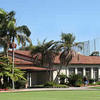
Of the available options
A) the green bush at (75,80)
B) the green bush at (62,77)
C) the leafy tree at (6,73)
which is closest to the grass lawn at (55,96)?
the leafy tree at (6,73)

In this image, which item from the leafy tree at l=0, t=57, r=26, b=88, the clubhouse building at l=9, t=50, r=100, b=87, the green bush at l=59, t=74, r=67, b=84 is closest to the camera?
the leafy tree at l=0, t=57, r=26, b=88

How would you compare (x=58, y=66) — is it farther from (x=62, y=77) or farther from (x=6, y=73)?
(x=6, y=73)

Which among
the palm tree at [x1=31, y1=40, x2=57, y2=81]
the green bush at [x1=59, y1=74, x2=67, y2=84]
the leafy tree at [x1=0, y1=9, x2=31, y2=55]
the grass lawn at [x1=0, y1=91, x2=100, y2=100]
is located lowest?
the grass lawn at [x1=0, y1=91, x2=100, y2=100]

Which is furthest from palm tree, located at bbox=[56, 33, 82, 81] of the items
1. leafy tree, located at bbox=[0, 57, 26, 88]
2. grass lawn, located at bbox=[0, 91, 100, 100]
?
grass lawn, located at bbox=[0, 91, 100, 100]

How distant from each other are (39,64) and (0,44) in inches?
311

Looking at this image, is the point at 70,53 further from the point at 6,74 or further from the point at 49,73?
the point at 6,74

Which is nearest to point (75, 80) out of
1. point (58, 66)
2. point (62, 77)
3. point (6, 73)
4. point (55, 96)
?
point (62, 77)

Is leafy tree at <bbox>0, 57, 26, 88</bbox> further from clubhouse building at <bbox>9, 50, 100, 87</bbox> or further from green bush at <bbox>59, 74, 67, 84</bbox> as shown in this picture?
green bush at <bbox>59, 74, 67, 84</bbox>

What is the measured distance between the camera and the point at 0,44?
115 ft

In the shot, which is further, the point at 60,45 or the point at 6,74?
the point at 60,45

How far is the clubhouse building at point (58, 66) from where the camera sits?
41000 mm

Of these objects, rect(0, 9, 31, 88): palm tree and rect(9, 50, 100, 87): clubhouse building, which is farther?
rect(9, 50, 100, 87): clubhouse building

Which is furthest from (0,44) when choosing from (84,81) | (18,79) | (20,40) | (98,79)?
(98,79)

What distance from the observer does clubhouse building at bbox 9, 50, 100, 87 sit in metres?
41.0
